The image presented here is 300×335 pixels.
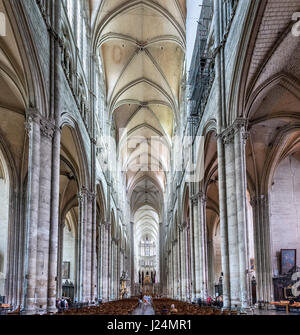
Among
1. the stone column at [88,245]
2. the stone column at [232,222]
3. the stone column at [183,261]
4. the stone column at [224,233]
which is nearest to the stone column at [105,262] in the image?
the stone column at [183,261]

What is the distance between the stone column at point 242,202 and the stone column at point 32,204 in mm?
7128

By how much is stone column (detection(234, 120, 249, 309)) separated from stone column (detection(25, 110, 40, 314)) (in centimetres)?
713

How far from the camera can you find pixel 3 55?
586 inches

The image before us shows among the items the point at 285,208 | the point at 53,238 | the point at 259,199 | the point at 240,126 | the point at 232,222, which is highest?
the point at 240,126

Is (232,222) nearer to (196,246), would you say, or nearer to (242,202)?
(242,202)

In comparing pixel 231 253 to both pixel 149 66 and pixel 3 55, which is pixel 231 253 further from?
pixel 149 66

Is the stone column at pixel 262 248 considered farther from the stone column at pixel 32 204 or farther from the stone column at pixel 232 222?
the stone column at pixel 32 204

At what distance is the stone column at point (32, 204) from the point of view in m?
13.5

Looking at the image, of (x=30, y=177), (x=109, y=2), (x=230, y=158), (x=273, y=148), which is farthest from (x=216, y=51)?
(x=109, y=2)

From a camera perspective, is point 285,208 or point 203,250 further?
point 285,208

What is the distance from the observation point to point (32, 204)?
14211 millimetres

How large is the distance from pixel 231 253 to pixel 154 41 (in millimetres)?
20015

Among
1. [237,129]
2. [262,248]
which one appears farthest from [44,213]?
[262,248]

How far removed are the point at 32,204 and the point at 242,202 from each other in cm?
740
